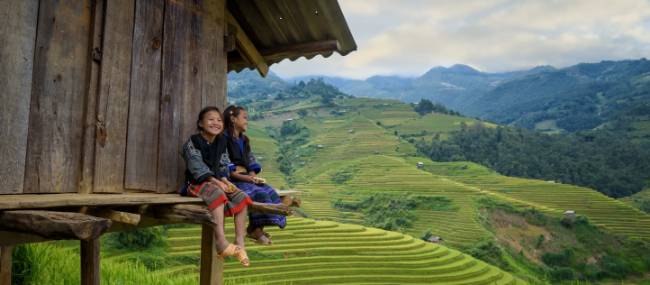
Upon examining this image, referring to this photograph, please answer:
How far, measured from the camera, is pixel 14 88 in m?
2.70

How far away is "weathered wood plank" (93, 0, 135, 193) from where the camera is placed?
311 cm

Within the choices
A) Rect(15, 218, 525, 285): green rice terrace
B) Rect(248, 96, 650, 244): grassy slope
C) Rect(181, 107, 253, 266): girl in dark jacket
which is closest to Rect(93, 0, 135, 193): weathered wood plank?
Rect(181, 107, 253, 266): girl in dark jacket

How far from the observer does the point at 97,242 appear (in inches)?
199

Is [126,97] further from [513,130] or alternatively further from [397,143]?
[513,130]

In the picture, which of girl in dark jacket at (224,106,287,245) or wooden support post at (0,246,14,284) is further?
wooden support post at (0,246,14,284)

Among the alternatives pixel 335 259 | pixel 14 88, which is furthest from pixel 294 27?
pixel 335 259

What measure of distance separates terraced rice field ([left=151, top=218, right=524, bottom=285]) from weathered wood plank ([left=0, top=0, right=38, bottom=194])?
24.1 meters

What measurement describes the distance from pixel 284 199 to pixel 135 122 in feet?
4.48

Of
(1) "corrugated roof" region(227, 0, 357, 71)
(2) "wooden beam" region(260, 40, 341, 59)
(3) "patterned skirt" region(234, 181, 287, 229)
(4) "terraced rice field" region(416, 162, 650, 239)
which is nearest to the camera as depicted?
(3) "patterned skirt" region(234, 181, 287, 229)

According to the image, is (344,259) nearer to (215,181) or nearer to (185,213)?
(215,181)

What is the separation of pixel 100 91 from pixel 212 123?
0.69 m

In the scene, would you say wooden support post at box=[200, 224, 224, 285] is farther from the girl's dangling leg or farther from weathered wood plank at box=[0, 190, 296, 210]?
weathered wood plank at box=[0, 190, 296, 210]

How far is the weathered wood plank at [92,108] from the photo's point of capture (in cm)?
303

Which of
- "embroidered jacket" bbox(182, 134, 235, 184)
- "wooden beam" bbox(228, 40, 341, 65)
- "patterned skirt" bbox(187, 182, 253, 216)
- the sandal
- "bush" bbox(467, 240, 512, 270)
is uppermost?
"wooden beam" bbox(228, 40, 341, 65)
